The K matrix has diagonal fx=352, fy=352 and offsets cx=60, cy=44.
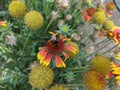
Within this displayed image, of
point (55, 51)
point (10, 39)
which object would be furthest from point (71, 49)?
point (10, 39)

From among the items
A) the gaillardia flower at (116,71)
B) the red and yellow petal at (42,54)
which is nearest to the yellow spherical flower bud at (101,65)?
the gaillardia flower at (116,71)

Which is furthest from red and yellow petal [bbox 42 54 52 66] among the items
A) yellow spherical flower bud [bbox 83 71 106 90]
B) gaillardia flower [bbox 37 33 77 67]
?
yellow spherical flower bud [bbox 83 71 106 90]

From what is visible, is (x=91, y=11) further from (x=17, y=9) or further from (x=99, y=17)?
(x=17, y=9)

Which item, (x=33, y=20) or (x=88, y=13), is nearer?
(x=33, y=20)

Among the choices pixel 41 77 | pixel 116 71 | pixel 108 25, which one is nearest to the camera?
pixel 41 77

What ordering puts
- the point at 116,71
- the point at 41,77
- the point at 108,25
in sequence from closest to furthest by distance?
the point at 41,77, the point at 116,71, the point at 108,25

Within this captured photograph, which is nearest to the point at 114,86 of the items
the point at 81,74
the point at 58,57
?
the point at 81,74

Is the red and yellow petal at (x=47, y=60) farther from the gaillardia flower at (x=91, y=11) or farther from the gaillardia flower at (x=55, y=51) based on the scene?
the gaillardia flower at (x=91, y=11)

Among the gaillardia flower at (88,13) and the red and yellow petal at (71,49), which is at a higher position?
the gaillardia flower at (88,13)
